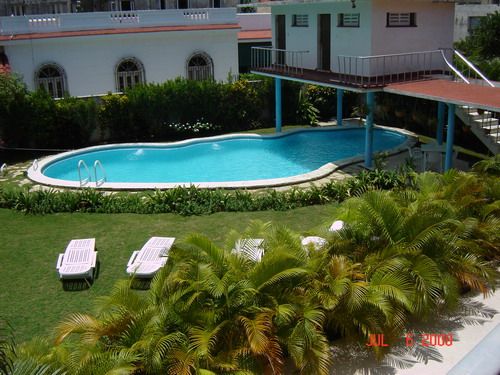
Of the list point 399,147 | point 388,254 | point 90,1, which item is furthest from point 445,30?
point 90,1

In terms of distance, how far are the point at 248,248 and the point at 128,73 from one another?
21366 mm

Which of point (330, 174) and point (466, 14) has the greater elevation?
point (466, 14)

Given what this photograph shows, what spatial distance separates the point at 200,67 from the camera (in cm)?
2930

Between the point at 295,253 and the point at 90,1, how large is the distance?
98.7ft

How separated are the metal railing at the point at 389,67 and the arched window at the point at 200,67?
9.89 metres

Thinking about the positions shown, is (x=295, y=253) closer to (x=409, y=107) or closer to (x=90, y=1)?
(x=409, y=107)

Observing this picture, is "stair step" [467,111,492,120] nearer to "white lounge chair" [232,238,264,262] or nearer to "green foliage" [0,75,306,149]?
"green foliage" [0,75,306,149]

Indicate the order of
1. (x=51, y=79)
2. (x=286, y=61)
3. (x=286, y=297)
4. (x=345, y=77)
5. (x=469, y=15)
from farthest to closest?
(x=469, y=15), (x=51, y=79), (x=286, y=61), (x=345, y=77), (x=286, y=297)

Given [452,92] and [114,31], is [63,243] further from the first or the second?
[114,31]

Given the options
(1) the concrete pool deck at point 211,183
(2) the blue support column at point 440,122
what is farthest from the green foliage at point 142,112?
(2) the blue support column at point 440,122

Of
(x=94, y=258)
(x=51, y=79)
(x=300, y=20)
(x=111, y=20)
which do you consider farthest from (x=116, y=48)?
(x=94, y=258)

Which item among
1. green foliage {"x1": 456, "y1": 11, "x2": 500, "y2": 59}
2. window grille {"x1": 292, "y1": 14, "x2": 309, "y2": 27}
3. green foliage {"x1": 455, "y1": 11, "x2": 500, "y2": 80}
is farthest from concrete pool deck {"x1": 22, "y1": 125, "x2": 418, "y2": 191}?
green foliage {"x1": 456, "y1": 11, "x2": 500, "y2": 59}

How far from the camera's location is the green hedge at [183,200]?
576 inches

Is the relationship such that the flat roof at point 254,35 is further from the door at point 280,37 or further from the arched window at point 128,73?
the door at point 280,37
